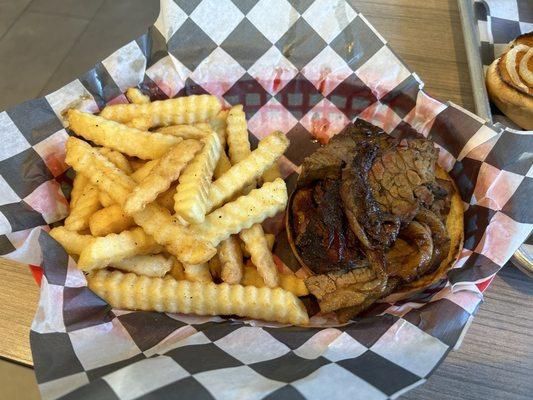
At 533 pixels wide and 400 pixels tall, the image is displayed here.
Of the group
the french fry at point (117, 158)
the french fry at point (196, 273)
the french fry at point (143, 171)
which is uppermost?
the french fry at point (117, 158)

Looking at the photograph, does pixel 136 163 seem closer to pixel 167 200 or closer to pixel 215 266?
pixel 167 200

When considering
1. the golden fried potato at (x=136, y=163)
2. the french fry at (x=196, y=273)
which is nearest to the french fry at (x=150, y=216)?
the french fry at (x=196, y=273)

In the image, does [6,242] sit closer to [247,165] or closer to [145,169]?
[145,169]

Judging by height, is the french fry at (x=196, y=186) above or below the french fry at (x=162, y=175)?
below

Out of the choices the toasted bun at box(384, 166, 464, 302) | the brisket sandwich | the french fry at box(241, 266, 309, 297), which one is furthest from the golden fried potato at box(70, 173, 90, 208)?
the toasted bun at box(384, 166, 464, 302)

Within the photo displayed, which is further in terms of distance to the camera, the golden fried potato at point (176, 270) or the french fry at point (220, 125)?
the french fry at point (220, 125)

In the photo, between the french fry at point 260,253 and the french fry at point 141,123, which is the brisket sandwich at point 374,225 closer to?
the french fry at point 260,253

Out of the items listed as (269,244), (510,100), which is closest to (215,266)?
(269,244)

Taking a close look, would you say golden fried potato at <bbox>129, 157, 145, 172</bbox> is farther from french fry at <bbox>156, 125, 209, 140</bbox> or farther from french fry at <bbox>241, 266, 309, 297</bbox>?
french fry at <bbox>241, 266, 309, 297</bbox>

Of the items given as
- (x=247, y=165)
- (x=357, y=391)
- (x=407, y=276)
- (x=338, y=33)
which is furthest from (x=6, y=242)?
(x=338, y=33)
